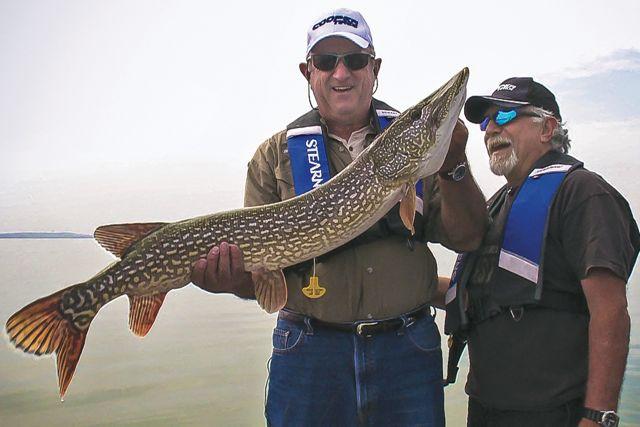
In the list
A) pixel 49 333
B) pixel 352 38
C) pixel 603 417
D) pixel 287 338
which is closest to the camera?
pixel 603 417

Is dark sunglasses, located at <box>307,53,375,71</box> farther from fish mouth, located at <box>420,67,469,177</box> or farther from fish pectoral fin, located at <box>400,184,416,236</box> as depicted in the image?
fish pectoral fin, located at <box>400,184,416,236</box>

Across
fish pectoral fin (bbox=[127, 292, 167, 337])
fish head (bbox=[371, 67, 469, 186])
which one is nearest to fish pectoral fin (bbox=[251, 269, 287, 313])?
fish pectoral fin (bbox=[127, 292, 167, 337])

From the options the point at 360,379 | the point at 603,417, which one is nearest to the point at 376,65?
the point at 360,379

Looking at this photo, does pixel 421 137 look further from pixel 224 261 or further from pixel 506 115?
pixel 224 261

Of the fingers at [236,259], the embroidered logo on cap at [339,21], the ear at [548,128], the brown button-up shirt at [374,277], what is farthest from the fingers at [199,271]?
the ear at [548,128]

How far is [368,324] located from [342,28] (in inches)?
65.2

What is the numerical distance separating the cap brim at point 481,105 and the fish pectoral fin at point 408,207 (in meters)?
0.76

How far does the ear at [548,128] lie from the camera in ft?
10.3

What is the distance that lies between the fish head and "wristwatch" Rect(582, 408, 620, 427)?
4.39 ft

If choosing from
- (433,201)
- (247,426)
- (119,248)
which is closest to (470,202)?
(433,201)

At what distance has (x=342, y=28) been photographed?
3.08 metres

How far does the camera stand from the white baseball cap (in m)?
3.07

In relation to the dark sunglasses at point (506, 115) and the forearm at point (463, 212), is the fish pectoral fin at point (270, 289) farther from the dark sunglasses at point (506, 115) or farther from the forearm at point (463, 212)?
the dark sunglasses at point (506, 115)

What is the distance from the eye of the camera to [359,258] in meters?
2.92
